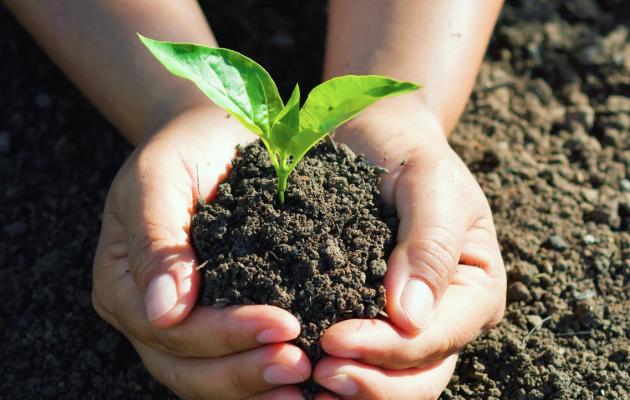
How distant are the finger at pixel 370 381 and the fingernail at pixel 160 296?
1.05 ft

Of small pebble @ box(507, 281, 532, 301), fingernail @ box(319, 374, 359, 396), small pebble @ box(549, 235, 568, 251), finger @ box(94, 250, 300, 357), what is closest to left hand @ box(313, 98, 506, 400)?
fingernail @ box(319, 374, 359, 396)

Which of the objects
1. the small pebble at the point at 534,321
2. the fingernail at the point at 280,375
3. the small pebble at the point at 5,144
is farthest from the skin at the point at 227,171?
the small pebble at the point at 5,144

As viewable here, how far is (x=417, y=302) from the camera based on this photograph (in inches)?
57.9

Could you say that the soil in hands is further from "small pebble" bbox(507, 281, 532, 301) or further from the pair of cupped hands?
"small pebble" bbox(507, 281, 532, 301)

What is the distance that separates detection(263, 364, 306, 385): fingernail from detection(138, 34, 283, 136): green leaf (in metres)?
0.46

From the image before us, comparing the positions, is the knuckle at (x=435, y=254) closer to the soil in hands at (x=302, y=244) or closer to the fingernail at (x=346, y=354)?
the soil in hands at (x=302, y=244)

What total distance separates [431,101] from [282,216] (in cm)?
73

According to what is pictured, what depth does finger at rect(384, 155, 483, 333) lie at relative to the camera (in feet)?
4.84

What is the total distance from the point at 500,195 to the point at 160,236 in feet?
3.81

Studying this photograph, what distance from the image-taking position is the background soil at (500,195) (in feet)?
6.14

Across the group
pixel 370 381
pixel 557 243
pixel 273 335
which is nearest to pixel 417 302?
pixel 370 381

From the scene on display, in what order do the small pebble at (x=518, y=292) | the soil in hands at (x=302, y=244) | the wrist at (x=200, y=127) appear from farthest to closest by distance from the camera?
1. the small pebble at (x=518, y=292)
2. the wrist at (x=200, y=127)
3. the soil in hands at (x=302, y=244)

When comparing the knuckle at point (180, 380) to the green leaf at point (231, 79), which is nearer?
the green leaf at point (231, 79)

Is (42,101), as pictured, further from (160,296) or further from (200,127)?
(160,296)
